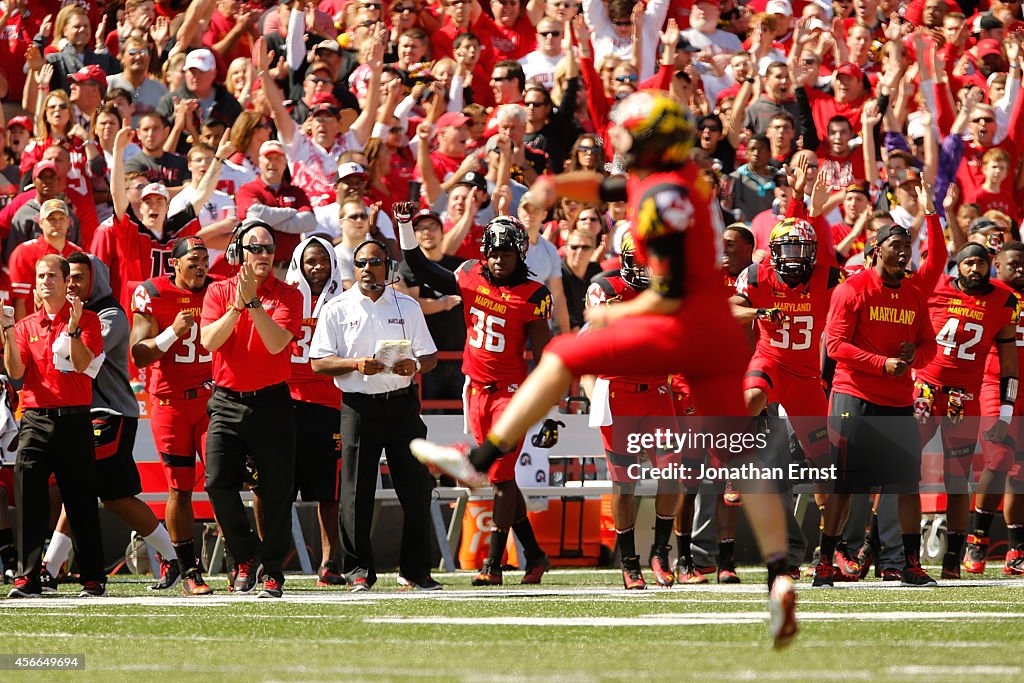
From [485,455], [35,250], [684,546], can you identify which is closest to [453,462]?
[485,455]

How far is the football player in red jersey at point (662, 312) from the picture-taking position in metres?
6.47

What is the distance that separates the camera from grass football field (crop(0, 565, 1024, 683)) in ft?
20.7

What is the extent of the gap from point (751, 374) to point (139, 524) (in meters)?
4.29

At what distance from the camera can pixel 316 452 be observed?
11953 mm

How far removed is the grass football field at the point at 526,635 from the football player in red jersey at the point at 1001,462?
77.9 inches

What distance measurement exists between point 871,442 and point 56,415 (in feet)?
17.5

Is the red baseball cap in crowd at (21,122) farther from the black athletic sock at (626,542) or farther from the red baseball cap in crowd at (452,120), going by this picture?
the black athletic sock at (626,542)

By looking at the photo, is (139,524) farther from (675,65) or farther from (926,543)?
(675,65)

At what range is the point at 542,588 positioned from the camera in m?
11.3

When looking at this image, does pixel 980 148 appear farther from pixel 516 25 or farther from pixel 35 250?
pixel 35 250

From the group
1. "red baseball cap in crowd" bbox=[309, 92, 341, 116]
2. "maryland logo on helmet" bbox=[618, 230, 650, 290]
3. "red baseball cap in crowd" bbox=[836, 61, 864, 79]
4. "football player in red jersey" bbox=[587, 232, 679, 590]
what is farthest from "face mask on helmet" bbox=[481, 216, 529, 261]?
"red baseball cap in crowd" bbox=[836, 61, 864, 79]

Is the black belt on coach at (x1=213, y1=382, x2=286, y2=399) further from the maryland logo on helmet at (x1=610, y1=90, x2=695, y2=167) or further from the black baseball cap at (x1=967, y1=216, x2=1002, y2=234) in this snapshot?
the black baseball cap at (x1=967, y1=216, x2=1002, y2=234)

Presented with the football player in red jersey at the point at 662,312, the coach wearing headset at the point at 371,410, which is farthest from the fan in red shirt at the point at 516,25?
the football player in red jersey at the point at 662,312

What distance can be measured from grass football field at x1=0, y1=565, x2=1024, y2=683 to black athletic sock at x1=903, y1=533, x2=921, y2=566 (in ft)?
1.53
